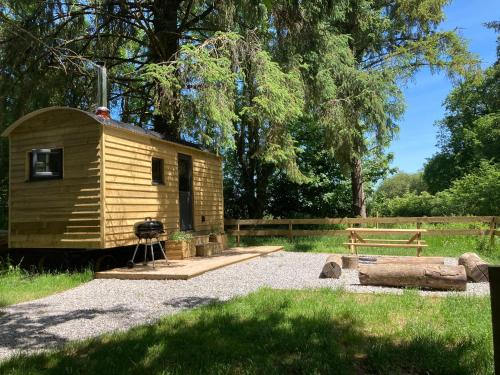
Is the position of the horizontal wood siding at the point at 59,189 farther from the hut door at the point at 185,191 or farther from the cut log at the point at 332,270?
the cut log at the point at 332,270

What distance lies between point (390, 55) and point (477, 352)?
50.1ft

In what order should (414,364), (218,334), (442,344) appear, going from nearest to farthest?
(414,364)
(442,344)
(218,334)

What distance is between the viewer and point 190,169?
12617 millimetres

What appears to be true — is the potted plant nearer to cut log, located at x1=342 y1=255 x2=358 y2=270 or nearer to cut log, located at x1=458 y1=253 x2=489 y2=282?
cut log, located at x1=342 y1=255 x2=358 y2=270

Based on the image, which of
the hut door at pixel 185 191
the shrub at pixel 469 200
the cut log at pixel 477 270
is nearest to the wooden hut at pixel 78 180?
the hut door at pixel 185 191

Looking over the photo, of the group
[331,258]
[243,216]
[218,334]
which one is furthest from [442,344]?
[243,216]

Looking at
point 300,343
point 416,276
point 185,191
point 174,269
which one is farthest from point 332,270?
point 185,191

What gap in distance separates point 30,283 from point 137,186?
291 cm

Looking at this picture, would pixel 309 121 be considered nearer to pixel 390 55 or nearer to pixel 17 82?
pixel 390 55

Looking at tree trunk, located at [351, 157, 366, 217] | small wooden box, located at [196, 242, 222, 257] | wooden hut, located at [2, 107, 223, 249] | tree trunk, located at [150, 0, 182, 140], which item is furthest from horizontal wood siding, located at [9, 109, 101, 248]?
tree trunk, located at [351, 157, 366, 217]

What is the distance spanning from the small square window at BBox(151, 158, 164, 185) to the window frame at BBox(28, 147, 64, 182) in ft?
7.04

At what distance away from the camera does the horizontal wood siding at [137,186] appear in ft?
29.7

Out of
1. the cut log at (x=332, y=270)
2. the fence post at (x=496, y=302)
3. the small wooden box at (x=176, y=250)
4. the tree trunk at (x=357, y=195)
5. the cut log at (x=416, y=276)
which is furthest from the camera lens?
the tree trunk at (x=357, y=195)

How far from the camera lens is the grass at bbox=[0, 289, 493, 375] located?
11.8 ft
